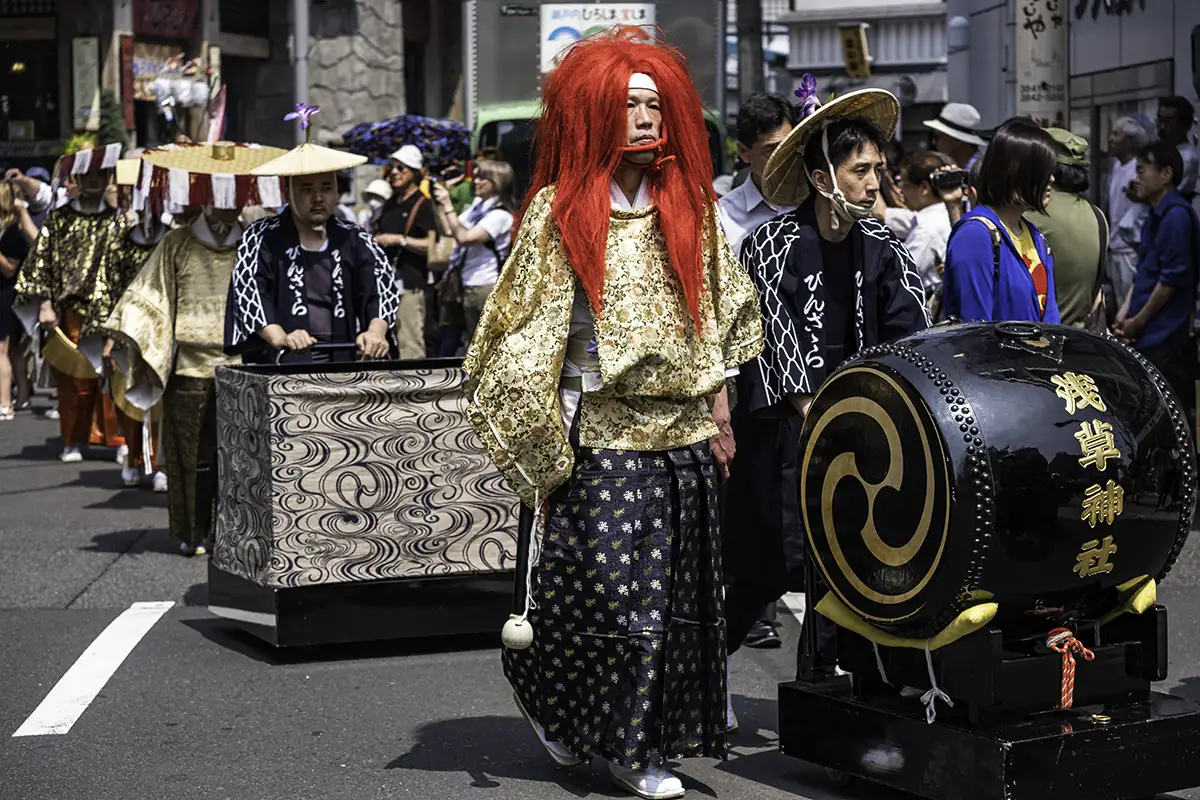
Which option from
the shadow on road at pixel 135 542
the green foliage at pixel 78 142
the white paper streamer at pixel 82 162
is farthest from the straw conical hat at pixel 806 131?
the green foliage at pixel 78 142

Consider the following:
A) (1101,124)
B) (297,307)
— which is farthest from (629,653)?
(1101,124)

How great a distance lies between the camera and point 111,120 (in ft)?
71.5

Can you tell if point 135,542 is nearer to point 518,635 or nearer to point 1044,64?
point 518,635

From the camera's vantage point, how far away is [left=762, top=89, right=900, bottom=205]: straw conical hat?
197 inches

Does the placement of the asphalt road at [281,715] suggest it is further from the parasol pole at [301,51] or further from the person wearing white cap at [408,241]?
the parasol pole at [301,51]

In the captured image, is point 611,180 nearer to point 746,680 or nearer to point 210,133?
point 746,680

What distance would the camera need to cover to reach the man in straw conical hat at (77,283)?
10.7 metres

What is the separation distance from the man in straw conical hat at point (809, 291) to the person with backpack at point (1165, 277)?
13.8 feet

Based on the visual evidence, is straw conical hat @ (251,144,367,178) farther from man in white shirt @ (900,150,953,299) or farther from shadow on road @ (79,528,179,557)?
man in white shirt @ (900,150,953,299)

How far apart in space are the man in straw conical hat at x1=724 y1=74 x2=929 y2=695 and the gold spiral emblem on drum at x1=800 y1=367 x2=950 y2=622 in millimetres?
493

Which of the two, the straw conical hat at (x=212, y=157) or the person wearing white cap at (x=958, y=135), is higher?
the person wearing white cap at (x=958, y=135)

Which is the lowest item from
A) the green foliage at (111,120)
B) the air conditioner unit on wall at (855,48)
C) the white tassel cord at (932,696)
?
the white tassel cord at (932,696)

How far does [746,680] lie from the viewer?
6145 millimetres

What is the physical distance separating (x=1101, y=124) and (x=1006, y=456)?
10.1 metres
